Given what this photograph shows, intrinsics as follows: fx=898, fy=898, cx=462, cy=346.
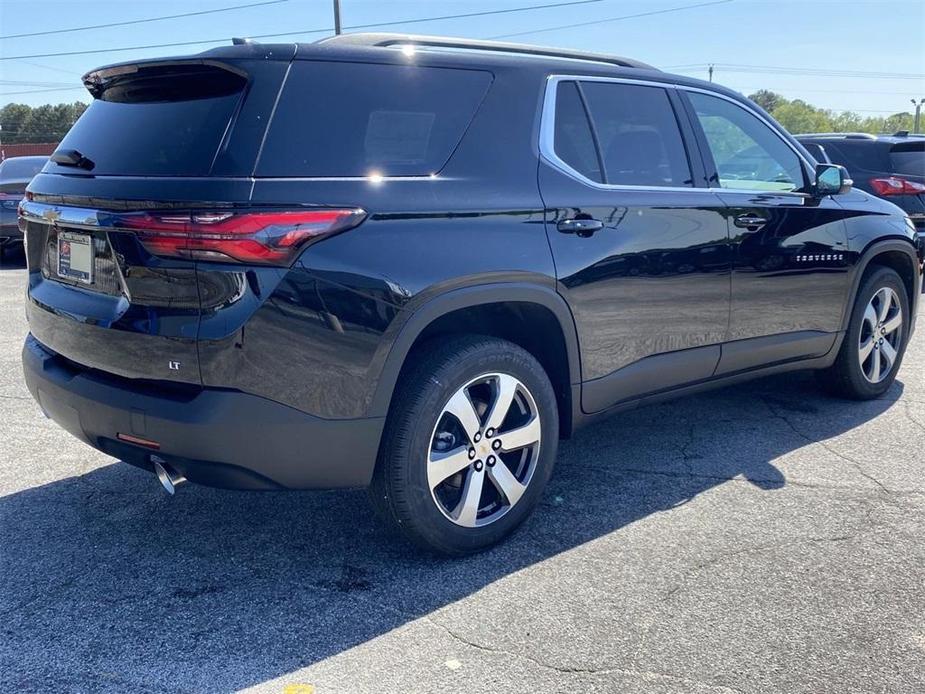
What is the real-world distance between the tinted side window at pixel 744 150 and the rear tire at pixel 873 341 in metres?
0.95

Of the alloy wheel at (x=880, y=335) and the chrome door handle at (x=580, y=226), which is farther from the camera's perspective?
the alloy wheel at (x=880, y=335)

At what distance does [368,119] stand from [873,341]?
3.72 meters

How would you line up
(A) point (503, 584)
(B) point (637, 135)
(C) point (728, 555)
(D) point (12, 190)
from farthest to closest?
(D) point (12, 190) → (B) point (637, 135) → (C) point (728, 555) → (A) point (503, 584)

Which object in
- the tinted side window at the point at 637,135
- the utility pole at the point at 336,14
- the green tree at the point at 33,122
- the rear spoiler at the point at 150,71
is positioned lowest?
the green tree at the point at 33,122

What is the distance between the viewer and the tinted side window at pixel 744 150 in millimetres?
4410

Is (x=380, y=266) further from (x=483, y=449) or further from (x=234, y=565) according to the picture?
(x=234, y=565)

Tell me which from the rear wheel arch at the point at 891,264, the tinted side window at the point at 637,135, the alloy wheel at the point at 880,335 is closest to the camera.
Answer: the tinted side window at the point at 637,135

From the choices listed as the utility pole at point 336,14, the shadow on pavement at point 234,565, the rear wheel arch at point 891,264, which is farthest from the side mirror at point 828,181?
the utility pole at point 336,14

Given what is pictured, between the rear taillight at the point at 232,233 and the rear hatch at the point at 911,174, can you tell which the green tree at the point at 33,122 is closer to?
the rear hatch at the point at 911,174

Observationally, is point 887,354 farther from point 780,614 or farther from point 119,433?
point 119,433

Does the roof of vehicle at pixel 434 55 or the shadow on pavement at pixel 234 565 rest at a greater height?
the roof of vehicle at pixel 434 55

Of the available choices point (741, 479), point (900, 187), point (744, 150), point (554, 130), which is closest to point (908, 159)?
point (900, 187)

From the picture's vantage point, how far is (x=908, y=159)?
9.91m

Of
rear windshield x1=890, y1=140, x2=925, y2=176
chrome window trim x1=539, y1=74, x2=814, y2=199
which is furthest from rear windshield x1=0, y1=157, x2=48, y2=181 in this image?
rear windshield x1=890, y1=140, x2=925, y2=176
